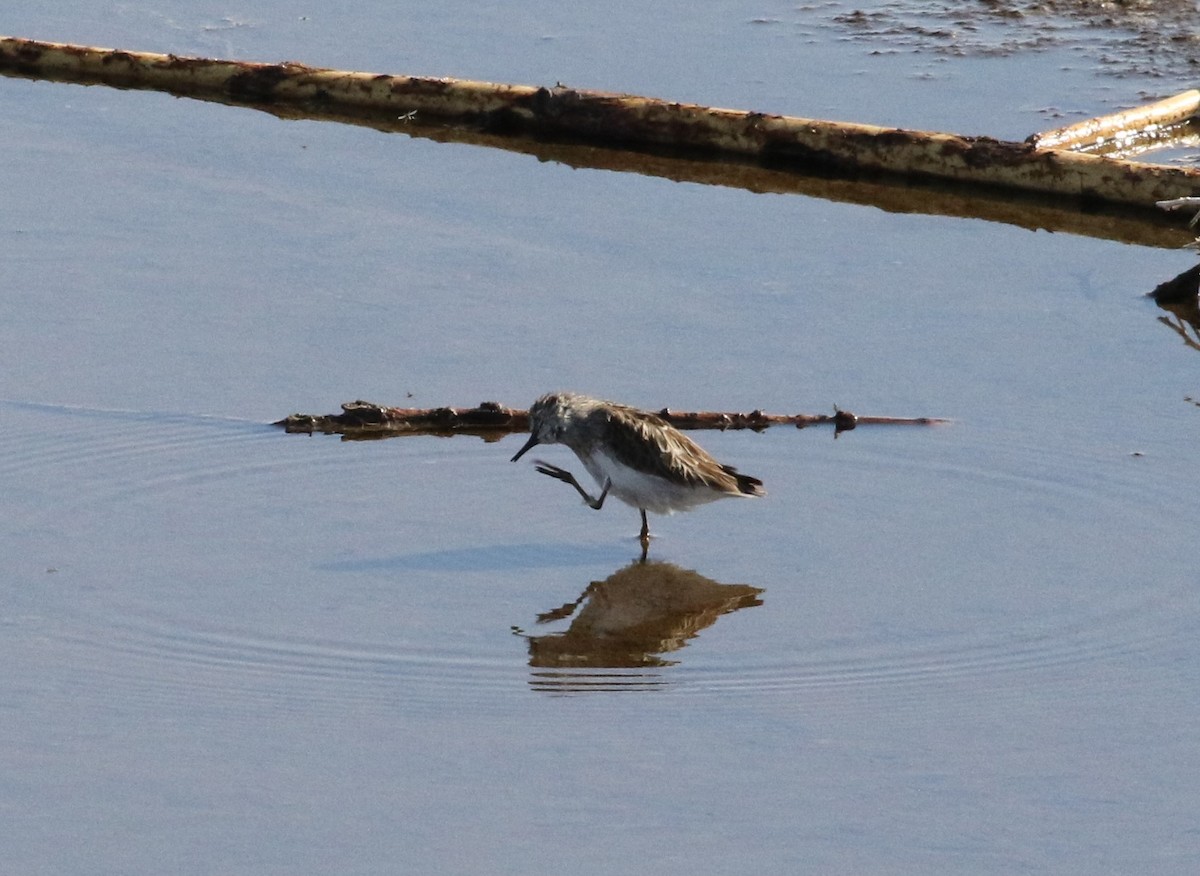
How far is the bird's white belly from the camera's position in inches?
328

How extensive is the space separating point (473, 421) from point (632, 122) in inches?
190

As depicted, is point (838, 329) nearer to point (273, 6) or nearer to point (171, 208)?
point (171, 208)

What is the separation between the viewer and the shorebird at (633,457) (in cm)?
830

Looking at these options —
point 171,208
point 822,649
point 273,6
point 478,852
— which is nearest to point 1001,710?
point 822,649

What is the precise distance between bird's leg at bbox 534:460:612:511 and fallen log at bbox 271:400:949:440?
370 millimetres

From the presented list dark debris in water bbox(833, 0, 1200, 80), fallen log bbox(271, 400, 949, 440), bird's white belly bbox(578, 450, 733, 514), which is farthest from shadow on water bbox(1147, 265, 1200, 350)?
dark debris in water bbox(833, 0, 1200, 80)

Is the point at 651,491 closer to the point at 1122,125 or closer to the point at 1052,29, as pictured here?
the point at 1122,125

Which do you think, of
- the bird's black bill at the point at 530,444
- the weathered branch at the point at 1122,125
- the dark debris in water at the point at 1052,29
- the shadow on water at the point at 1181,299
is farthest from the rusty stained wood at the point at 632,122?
the bird's black bill at the point at 530,444

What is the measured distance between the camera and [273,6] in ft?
55.2

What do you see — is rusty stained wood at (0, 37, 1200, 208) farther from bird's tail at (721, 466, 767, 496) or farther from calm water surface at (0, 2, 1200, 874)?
bird's tail at (721, 466, 767, 496)

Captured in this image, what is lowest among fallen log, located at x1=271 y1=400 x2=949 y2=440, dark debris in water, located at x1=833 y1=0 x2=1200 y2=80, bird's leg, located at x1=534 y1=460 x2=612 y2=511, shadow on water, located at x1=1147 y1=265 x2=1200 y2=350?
bird's leg, located at x1=534 y1=460 x2=612 y2=511

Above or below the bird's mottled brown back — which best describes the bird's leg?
below

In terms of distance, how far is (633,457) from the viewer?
8.39 metres

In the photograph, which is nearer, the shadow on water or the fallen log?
the fallen log
